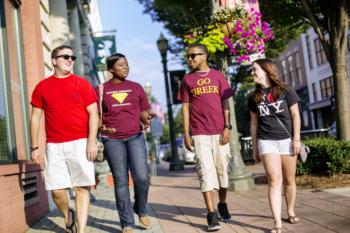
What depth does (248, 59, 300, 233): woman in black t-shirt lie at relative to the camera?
5246 mm

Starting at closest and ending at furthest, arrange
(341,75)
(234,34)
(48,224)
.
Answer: (48,224) → (234,34) → (341,75)

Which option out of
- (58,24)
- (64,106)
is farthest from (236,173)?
(58,24)

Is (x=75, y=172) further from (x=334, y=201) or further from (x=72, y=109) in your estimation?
(x=334, y=201)

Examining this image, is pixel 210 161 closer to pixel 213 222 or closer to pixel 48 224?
pixel 213 222

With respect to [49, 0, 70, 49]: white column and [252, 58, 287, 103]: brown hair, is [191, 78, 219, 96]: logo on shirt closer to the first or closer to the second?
[252, 58, 287, 103]: brown hair

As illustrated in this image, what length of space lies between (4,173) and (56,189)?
981 millimetres

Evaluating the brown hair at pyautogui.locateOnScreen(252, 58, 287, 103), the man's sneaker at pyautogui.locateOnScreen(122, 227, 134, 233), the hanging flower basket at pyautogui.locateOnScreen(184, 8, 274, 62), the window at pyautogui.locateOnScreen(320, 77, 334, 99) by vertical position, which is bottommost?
the man's sneaker at pyautogui.locateOnScreen(122, 227, 134, 233)

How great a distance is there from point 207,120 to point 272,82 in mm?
914

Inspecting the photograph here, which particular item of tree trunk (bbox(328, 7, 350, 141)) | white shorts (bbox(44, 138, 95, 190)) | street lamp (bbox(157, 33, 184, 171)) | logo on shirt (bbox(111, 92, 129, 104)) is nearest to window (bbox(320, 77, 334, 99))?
street lamp (bbox(157, 33, 184, 171))

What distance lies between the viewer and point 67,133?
17.2 feet

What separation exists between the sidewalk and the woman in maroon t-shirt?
587 millimetres

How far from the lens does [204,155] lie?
19.1 feet

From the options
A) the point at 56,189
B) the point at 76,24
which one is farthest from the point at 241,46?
the point at 76,24

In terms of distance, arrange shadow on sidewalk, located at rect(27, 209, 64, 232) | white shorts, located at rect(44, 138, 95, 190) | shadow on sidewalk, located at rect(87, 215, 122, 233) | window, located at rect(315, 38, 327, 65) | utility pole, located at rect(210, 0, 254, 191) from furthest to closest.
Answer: window, located at rect(315, 38, 327, 65) < utility pole, located at rect(210, 0, 254, 191) < shadow on sidewalk, located at rect(27, 209, 64, 232) < shadow on sidewalk, located at rect(87, 215, 122, 233) < white shorts, located at rect(44, 138, 95, 190)
